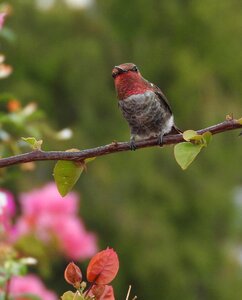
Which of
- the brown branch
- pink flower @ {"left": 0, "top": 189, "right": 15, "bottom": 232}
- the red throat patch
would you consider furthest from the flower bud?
the red throat patch

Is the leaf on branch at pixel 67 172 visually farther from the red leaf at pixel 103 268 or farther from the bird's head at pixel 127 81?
the bird's head at pixel 127 81

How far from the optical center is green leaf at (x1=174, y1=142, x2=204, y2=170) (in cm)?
122

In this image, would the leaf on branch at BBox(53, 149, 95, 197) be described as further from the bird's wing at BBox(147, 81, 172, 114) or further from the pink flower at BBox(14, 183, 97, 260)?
the pink flower at BBox(14, 183, 97, 260)

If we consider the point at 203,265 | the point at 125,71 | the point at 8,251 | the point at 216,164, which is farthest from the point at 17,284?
the point at 216,164

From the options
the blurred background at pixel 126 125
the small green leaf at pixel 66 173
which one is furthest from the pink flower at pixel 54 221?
the blurred background at pixel 126 125

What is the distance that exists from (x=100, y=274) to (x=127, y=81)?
0.66 m

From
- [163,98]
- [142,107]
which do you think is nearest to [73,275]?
[142,107]

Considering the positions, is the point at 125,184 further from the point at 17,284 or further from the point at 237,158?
the point at 17,284

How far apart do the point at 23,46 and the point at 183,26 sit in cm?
264

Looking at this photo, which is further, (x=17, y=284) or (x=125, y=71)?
(x=17, y=284)

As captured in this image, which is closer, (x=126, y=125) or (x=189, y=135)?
(x=189, y=135)

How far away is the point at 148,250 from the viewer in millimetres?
10625

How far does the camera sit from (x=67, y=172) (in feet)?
4.23

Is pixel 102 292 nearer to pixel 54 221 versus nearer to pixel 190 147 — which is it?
pixel 190 147
